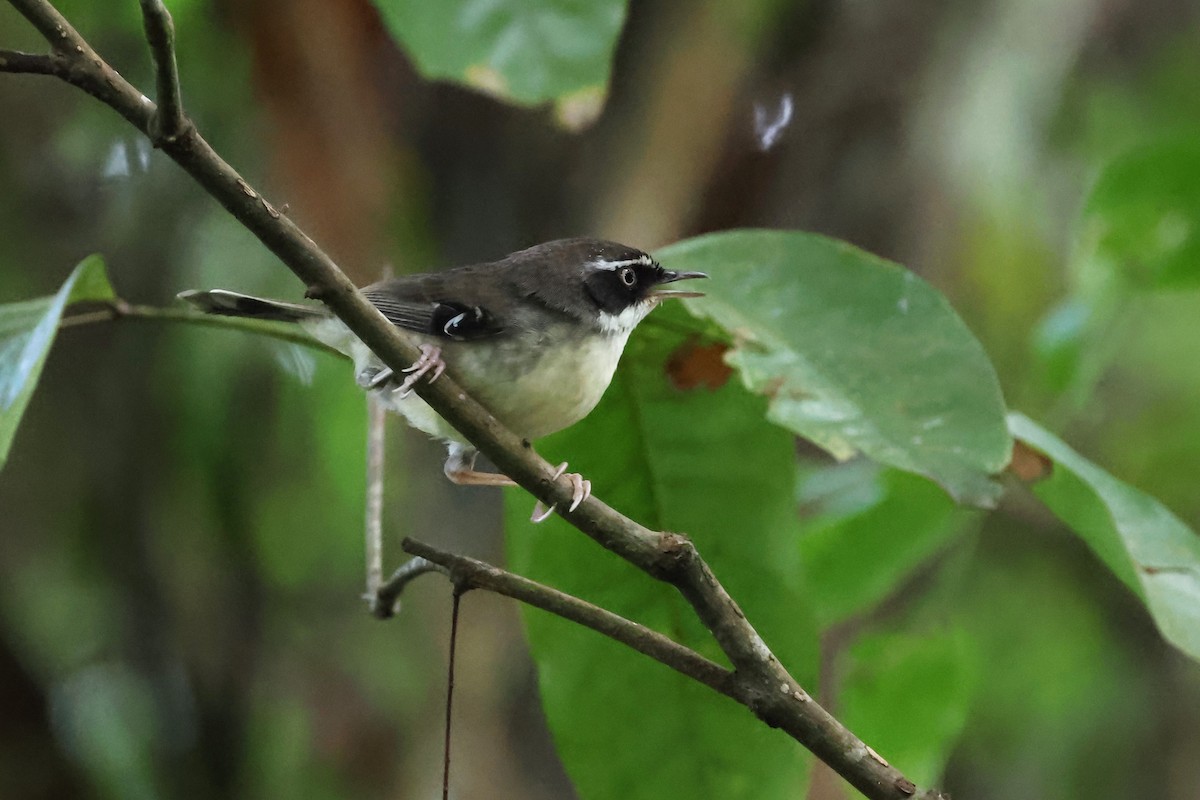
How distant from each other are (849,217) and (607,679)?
95.8 inches

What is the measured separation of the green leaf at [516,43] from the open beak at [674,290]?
0.40m

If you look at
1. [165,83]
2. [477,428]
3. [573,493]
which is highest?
[165,83]

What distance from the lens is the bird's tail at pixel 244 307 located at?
2137 millimetres

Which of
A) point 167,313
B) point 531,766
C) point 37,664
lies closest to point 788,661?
point 167,313

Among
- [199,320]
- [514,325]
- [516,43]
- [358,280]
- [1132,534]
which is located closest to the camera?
[1132,534]

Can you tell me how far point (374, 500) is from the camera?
239 centimetres

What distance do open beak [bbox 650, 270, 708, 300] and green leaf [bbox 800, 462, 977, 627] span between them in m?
0.70

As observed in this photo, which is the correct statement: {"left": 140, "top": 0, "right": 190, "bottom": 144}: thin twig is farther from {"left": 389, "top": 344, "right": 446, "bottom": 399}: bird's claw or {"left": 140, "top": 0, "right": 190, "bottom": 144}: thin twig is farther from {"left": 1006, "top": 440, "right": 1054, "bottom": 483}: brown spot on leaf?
{"left": 1006, "top": 440, "right": 1054, "bottom": 483}: brown spot on leaf

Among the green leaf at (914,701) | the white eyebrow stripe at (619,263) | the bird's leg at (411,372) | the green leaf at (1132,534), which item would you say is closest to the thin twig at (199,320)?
the bird's leg at (411,372)

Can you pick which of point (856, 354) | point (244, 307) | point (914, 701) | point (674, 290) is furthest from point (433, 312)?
point (914, 701)

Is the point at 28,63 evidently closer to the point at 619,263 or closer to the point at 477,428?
the point at 477,428

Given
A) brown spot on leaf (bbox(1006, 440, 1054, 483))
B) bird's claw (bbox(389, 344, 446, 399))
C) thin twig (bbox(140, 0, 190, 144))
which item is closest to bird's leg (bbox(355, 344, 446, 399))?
bird's claw (bbox(389, 344, 446, 399))

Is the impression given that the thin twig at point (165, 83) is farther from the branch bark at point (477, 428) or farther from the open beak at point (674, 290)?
the open beak at point (674, 290)

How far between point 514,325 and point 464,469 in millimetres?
378
